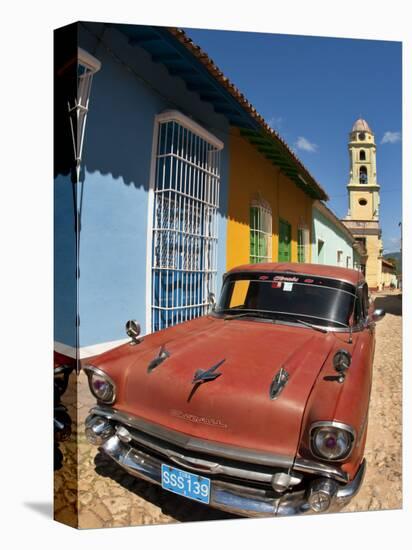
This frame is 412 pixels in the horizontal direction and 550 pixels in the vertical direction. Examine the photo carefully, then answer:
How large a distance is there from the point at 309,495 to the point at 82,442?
1319 mm

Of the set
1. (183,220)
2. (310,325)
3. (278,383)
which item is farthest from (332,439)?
(183,220)

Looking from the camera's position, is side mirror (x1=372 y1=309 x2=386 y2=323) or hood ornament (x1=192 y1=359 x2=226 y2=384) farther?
side mirror (x1=372 y1=309 x2=386 y2=323)

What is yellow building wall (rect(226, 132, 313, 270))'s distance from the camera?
3.62 m

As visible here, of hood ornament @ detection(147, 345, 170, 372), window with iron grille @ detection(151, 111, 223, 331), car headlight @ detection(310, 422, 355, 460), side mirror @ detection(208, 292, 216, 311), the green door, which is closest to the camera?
car headlight @ detection(310, 422, 355, 460)

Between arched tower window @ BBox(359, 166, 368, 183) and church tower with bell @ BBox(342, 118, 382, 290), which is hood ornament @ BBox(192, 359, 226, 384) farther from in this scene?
arched tower window @ BBox(359, 166, 368, 183)

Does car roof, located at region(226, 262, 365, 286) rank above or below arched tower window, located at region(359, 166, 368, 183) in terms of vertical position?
below

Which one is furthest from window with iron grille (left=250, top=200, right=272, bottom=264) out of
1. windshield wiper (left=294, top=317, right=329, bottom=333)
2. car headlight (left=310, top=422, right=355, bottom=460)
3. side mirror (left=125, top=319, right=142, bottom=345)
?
car headlight (left=310, top=422, right=355, bottom=460)

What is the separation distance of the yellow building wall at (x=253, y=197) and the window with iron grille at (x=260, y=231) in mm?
37

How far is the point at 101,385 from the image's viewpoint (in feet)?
7.75

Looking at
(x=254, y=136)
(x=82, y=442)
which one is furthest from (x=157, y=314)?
(x=254, y=136)

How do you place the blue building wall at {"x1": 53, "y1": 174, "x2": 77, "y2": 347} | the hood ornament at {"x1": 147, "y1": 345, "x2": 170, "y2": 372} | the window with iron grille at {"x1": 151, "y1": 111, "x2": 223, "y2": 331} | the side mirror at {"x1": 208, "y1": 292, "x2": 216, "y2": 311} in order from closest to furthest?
1. the hood ornament at {"x1": 147, "y1": 345, "x2": 170, "y2": 372}
2. the blue building wall at {"x1": 53, "y1": 174, "x2": 77, "y2": 347}
3. the window with iron grille at {"x1": 151, "y1": 111, "x2": 223, "y2": 331}
4. the side mirror at {"x1": 208, "y1": 292, "x2": 216, "y2": 311}

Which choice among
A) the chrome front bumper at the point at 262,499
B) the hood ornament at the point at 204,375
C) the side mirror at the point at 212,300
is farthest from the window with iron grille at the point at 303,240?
the chrome front bumper at the point at 262,499

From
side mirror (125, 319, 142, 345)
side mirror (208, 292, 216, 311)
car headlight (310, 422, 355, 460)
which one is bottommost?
car headlight (310, 422, 355, 460)

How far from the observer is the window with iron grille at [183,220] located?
315 cm
